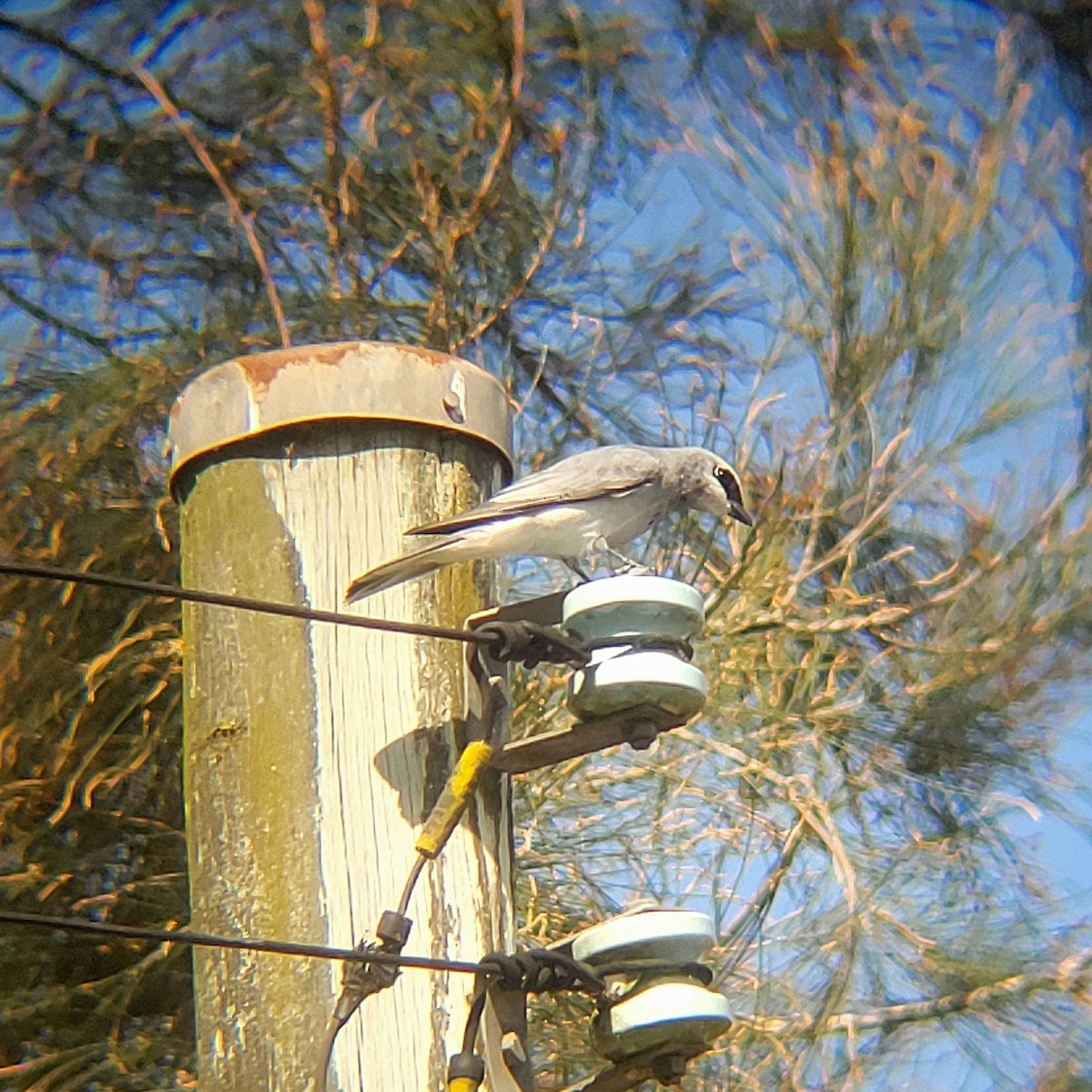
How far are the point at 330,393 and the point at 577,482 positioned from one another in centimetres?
64

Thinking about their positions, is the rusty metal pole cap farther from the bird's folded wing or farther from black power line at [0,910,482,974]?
black power line at [0,910,482,974]

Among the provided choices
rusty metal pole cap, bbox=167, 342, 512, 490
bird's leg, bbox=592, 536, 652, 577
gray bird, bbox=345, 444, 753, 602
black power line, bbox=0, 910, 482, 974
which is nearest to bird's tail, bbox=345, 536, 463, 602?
gray bird, bbox=345, 444, 753, 602

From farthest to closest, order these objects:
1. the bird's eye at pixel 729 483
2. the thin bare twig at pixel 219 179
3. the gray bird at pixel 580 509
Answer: the thin bare twig at pixel 219 179 < the bird's eye at pixel 729 483 < the gray bird at pixel 580 509

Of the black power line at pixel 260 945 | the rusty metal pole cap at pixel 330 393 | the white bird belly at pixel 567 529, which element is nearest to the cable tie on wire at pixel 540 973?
the black power line at pixel 260 945

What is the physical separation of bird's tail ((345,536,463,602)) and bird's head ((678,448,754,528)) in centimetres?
93

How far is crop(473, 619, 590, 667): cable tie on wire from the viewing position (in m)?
1.51

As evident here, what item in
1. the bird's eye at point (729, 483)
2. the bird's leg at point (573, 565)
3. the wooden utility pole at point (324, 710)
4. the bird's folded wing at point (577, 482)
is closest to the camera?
the wooden utility pole at point (324, 710)

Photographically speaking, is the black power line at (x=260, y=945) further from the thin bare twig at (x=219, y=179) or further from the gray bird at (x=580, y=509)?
the thin bare twig at (x=219, y=179)

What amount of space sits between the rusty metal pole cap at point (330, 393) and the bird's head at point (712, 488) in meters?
0.87

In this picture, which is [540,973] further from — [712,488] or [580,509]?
[712,488]

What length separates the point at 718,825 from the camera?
8.37 feet

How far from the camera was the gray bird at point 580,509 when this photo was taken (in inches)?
61.7

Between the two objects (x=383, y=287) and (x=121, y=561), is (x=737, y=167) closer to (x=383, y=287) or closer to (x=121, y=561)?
(x=383, y=287)

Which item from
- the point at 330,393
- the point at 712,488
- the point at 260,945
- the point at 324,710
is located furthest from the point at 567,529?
the point at 260,945
